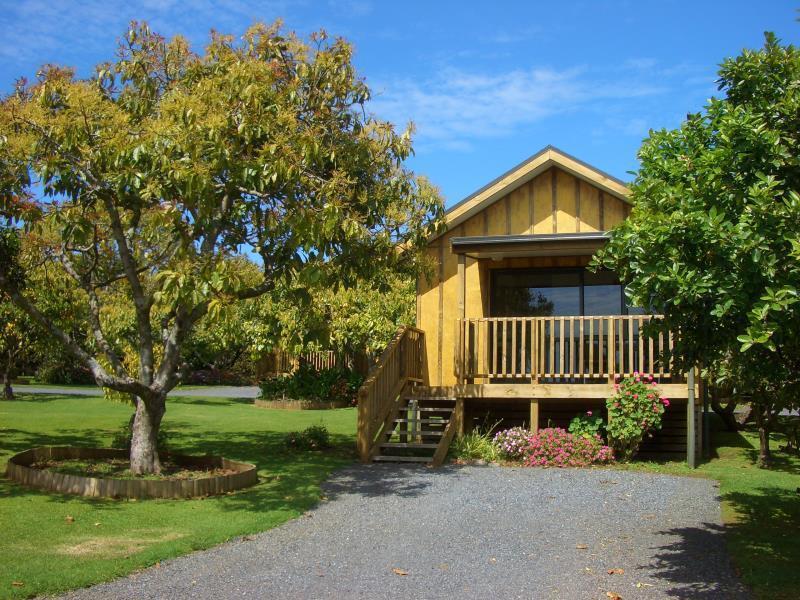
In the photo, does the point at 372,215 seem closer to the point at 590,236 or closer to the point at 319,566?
the point at 590,236

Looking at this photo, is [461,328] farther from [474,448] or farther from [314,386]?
[314,386]

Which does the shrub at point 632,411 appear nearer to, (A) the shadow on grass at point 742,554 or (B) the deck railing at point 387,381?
(A) the shadow on grass at point 742,554

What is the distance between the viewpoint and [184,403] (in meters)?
25.7

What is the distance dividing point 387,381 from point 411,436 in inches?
42.4

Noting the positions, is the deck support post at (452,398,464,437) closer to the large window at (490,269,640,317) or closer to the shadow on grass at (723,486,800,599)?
the large window at (490,269,640,317)

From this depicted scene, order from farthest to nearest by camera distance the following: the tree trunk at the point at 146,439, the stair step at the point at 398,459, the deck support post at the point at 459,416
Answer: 1. the deck support post at the point at 459,416
2. the stair step at the point at 398,459
3. the tree trunk at the point at 146,439

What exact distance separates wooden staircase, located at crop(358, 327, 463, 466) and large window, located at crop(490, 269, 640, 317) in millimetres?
1909

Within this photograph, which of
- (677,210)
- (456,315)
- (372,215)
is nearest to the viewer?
(677,210)

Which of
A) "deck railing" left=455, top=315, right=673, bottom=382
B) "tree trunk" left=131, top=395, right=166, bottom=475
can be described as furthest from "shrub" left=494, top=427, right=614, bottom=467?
"tree trunk" left=131, top=395, right=166, bottom=475

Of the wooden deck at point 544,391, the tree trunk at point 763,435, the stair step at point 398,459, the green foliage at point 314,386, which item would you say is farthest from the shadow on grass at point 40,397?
the tree trunk at point 763,435

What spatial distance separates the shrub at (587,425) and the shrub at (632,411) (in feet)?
0.97

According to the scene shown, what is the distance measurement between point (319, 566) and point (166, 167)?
4.92 metres

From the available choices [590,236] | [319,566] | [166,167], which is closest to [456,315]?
[590,236]

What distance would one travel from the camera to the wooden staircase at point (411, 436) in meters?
13.1
